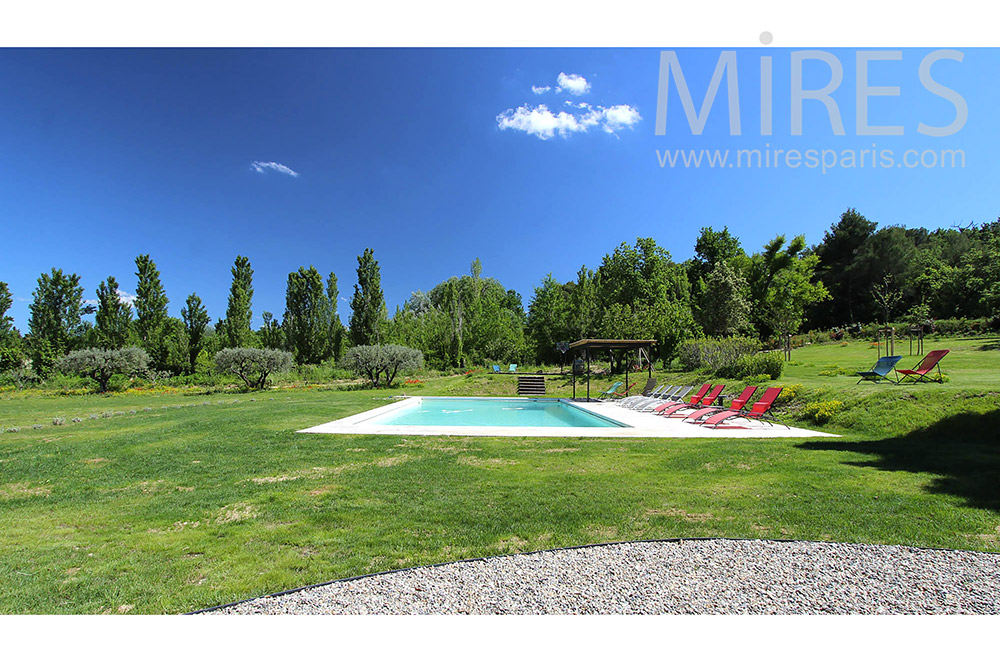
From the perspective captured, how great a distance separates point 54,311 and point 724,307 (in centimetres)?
4314

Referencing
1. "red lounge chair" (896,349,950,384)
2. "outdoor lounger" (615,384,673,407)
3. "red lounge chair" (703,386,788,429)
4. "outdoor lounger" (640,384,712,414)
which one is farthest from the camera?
"outdoor lounger" (615,384,673,407)

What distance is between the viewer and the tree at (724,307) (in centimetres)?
3033

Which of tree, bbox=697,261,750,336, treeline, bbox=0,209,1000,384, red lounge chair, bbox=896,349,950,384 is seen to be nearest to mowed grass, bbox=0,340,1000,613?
red lounge chair, bbox=896,349,950,384

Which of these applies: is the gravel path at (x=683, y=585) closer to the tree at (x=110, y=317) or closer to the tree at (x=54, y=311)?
the tree at (x=110, y=317)

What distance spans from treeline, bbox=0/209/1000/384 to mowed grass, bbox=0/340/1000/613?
58.8 ft

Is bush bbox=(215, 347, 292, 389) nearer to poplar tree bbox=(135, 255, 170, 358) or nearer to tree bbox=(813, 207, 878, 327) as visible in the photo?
poplar tree bbox=(135, 255, 170, 358)

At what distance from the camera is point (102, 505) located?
4.31 m

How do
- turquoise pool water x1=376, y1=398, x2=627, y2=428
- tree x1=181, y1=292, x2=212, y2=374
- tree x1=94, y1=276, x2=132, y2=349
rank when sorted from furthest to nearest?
tree x1=181, y1=292, x2=212, y2=374, tree x1=94, y1=276, x2=132, y2=349, turquoise pool water x1=376, y1=398, x2=627, y2=428

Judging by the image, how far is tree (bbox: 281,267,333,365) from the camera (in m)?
31.5

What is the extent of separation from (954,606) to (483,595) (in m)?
2.59

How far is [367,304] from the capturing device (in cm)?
2939

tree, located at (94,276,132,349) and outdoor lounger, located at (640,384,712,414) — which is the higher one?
tree, located at (94,276,132,349)
